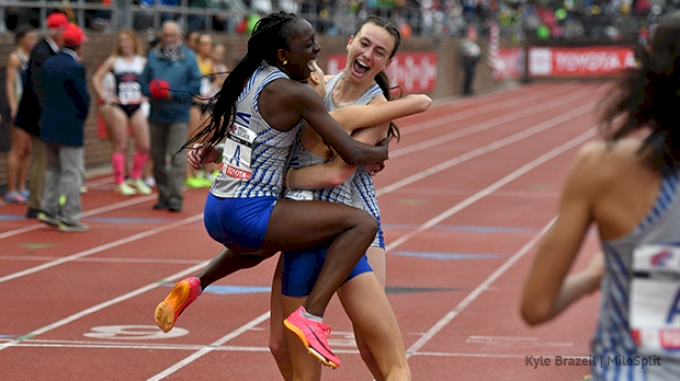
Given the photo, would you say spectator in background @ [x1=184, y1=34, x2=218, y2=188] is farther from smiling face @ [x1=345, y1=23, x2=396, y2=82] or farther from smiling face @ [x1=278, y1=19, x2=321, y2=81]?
smiling face @ [x1=278, y1=19, x2=321, y2=81]

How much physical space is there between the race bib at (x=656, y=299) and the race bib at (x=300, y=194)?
2061 millimetres

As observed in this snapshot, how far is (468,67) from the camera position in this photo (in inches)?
1451

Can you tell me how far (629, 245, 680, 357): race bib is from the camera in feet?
7.92

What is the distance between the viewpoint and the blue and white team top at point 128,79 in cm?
1377

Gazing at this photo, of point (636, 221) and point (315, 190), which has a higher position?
point (636, 221)

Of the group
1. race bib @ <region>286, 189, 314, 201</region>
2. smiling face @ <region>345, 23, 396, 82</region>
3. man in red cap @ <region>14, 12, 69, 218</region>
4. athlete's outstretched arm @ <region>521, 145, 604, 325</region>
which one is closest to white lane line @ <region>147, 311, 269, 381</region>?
race bib @ <region>286, 189, 314, 201</region>

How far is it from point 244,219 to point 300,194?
266 millimetres

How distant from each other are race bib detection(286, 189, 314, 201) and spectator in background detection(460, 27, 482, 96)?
32.6 metres

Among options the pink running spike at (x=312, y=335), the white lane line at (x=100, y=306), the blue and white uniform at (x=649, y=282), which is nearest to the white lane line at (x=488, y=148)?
the white lane line at (x=100, y=306)

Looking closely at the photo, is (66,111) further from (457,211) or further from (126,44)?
(457,211)

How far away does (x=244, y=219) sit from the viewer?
422 centimetres

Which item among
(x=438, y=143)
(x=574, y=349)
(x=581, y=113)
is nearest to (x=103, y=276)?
(x=574, y=349)

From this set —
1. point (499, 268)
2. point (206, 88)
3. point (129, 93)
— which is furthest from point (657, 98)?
point (206, 88)

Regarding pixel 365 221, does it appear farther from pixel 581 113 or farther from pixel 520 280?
pixel 581 113
